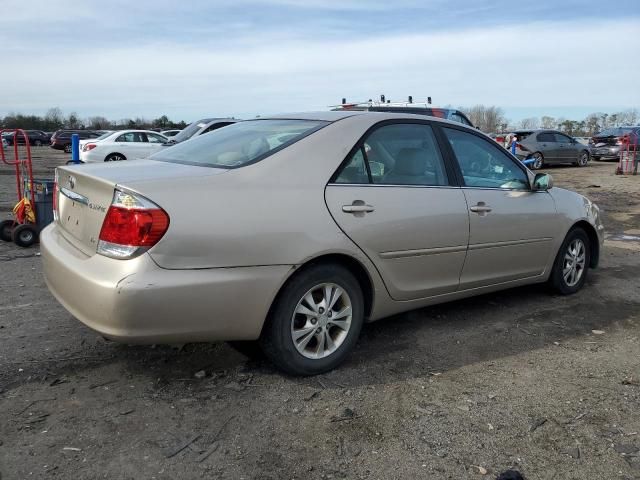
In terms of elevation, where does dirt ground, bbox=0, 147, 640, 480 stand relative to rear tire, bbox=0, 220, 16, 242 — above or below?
below

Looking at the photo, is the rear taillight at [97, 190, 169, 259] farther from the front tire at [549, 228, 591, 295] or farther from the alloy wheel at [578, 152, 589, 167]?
the alloy wheel at [578, 152, 589, 167]

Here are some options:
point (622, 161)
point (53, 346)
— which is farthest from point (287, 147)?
point (622, 161)

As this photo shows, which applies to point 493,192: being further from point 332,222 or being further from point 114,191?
point 114,191

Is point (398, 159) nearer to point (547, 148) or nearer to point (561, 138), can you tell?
point (547, 148)

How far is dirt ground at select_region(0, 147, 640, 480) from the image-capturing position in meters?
2.62

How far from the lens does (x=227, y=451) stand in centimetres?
269

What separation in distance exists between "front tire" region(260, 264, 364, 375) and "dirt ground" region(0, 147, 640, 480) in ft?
0.43

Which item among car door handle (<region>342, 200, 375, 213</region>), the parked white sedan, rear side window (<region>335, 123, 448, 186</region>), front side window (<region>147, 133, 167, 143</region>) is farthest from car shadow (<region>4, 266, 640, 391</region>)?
front side window (<region>147, 133, 167, 143</region>)

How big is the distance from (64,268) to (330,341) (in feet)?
5.18

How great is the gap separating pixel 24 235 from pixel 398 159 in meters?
5.07

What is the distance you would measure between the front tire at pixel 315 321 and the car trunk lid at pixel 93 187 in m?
0.82

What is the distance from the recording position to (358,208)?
11.5 feet

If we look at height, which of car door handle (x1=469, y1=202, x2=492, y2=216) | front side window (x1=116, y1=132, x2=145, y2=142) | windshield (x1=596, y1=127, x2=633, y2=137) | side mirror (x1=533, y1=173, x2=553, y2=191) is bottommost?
car door handle (x1=469, y1=202, x2=492, y2=216)

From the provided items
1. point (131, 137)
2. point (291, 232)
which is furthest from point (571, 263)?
point (131, 137)
